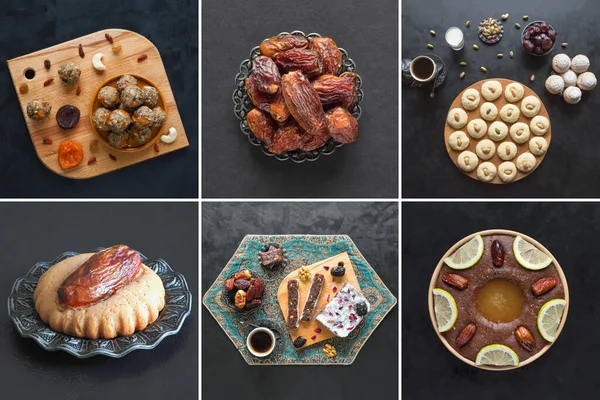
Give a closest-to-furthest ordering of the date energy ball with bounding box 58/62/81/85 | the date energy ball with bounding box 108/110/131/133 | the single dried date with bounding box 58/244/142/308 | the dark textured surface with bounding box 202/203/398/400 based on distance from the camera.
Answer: the single dried date with bounding box 58/244/142/308
the date energy ball with bounding box 108/110/131/133
the date energy ball with bounding box 58/62/81/85
the dark textured surface with bounding box 202/203/398/400

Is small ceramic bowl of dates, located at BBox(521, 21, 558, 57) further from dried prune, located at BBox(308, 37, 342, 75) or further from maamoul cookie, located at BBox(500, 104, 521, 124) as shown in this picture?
dried prune, located at BBox(308, 37, 342, 75)

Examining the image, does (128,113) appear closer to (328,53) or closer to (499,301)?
(328,53)

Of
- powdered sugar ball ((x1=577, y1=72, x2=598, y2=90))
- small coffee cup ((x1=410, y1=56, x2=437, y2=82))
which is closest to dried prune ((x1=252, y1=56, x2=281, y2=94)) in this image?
small coffee cup ((x1=410, y1=56, x2=437, y2=82))

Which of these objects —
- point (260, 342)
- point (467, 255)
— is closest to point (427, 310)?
point (467, 255)

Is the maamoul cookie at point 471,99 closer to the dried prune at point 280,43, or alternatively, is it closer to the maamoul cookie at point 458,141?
the maamoul cookie at point 458,141

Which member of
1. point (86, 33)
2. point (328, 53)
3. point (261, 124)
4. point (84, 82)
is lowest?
point (261, 124)

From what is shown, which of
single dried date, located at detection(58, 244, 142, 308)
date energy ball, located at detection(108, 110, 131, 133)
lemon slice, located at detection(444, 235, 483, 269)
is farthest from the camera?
lemon slice, located at detection(444, 235, 483, 269)
